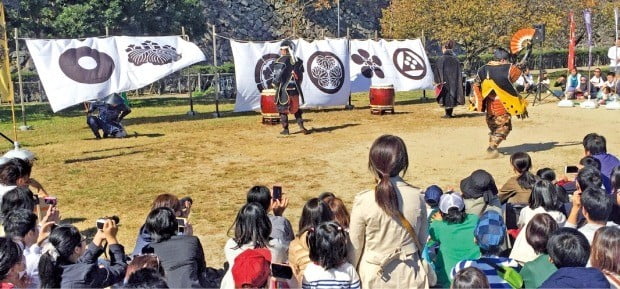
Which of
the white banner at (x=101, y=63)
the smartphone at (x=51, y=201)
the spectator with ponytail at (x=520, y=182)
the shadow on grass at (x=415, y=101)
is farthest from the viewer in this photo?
the shadow on grass at (x=415, y=101)

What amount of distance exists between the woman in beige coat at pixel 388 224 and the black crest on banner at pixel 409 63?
1698 centimetres

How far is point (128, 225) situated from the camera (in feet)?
26.4

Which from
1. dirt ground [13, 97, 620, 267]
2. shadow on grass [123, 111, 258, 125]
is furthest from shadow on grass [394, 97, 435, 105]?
shadow on grass [123, 111, 258, 125]

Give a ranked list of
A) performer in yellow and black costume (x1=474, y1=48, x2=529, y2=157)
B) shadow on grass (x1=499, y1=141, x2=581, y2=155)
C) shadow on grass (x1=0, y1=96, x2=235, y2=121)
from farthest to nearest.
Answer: shadow on grass (x1=0, y1=96, x2=235, y2=121) → shadow on grass (x1=499, y1=141, x2=581, y2=155) → performer in yellow and black costume (x1=474, y1=48, x2=529, y2=157)

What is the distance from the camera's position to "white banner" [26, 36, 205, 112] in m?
15.0

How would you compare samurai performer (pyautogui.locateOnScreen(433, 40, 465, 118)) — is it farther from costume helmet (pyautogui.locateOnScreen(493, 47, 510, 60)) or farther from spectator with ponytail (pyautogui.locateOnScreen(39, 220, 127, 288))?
spectator with ponytail (pyautogui.locateOnScreen(39, 220, 127, 288))

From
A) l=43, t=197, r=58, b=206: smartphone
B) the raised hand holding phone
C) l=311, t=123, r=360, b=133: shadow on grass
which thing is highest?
the raised hand holding phone

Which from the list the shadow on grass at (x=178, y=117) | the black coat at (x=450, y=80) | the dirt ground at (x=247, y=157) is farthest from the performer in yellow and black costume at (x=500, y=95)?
the shadow on grass at (x=178, y=117)

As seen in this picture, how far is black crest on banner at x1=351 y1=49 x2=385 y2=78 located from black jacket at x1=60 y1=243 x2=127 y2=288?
52.2ft

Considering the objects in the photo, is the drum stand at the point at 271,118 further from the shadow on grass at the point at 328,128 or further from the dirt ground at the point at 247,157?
the shadow on grass at the point at 328,128

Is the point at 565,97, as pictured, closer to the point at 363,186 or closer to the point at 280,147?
the point at 280,147

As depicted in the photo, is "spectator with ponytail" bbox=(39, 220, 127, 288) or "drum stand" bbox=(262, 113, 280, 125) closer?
"spectator with ponytail" bbox=(39, 220, 127, 288)

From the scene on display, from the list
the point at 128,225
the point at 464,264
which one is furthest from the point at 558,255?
the point at 128,225

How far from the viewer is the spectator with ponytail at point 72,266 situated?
409 centimetres
